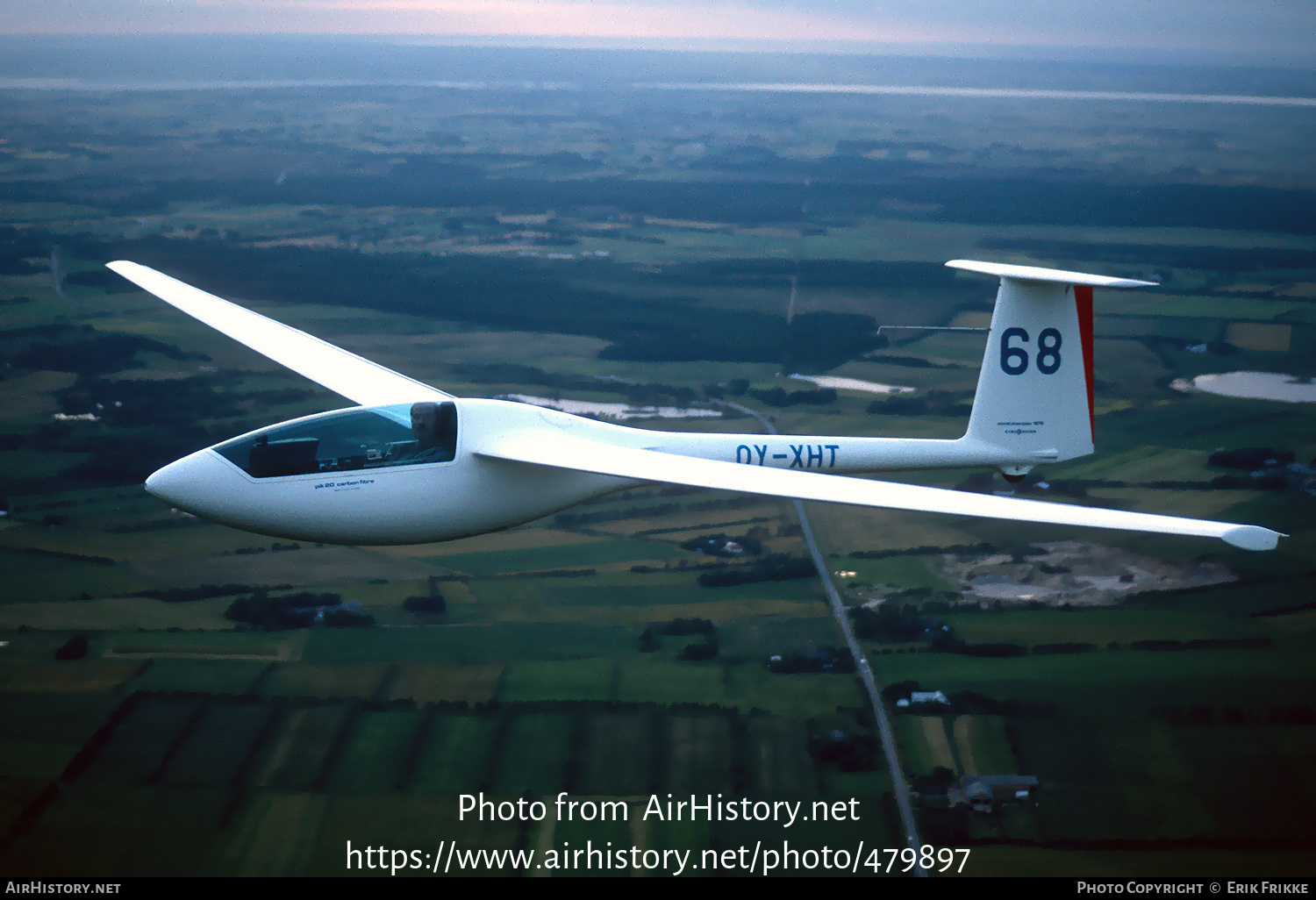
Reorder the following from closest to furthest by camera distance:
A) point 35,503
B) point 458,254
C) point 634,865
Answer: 1. point 634,865
2. point 35,503
3. point 458,254

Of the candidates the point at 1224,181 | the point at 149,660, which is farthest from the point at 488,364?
the point at 1224,181

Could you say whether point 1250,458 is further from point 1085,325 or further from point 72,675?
point 72,675

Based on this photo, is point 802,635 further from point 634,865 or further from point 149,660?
point 149,660

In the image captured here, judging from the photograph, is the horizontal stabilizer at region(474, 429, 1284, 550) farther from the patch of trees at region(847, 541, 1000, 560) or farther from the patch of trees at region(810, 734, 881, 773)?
the patch of trees at region(847, 541, 1000, 560)

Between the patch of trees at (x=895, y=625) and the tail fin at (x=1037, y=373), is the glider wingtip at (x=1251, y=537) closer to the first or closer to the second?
the tail fin at (x=1037, y=373)

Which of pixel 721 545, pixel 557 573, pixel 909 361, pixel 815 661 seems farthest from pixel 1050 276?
pixel 909 361

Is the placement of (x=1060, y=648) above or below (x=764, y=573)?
below
